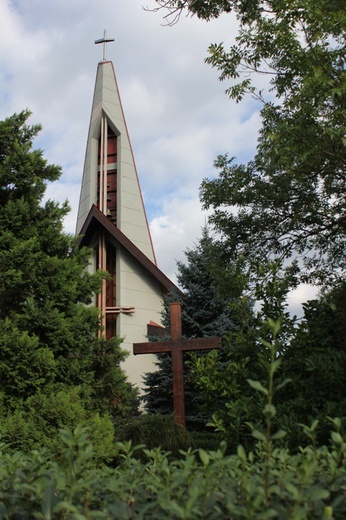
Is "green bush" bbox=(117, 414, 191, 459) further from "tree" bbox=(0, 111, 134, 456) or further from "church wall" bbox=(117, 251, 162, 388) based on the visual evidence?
"church wall" bbox=(117, 251, 162, 388)

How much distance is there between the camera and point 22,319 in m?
6.55

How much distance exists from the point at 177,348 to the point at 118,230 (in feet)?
24.0

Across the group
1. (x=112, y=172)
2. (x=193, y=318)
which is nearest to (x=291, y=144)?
(x=193, y=318)

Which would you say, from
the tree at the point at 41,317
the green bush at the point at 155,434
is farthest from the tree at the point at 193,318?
the tree at the point at 41,317

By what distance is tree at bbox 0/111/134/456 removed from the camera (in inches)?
239

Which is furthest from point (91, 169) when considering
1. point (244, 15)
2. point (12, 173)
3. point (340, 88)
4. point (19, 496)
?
point (19, 496)

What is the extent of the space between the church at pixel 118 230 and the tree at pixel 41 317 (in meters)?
7.49

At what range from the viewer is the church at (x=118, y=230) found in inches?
634

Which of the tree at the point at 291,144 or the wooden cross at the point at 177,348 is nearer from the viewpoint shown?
the tree at the point at 291,144

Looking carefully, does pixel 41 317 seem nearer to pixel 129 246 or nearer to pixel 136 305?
pixel 129 246

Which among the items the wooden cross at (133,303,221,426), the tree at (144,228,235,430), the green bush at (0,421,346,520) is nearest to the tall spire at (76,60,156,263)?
the tree at (144,228,235,430)

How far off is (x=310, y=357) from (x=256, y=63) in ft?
13.4

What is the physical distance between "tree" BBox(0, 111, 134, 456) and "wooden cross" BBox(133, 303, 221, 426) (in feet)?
7.15

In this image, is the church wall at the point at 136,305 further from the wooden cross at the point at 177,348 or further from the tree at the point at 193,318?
the wooden cross at the point at 177,348
